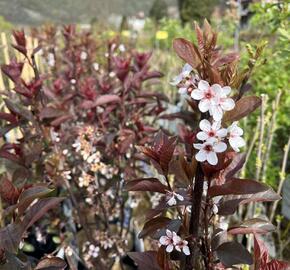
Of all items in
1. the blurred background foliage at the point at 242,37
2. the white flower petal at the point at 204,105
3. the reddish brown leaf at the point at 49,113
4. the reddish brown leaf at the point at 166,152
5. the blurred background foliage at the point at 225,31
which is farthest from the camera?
the blurred background foliage at the point at 225,31

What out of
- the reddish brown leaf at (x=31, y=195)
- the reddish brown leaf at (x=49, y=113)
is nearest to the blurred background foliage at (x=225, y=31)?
the reddish brown leaf at (x=31, y=195)

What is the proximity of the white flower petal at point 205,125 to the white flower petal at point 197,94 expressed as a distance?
0.16 ft

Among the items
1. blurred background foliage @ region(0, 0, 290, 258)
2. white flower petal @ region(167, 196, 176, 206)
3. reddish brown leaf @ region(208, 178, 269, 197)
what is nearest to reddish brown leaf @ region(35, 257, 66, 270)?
white flower petal @ region(167, 196, 176, 206)

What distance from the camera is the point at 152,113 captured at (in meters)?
2.31

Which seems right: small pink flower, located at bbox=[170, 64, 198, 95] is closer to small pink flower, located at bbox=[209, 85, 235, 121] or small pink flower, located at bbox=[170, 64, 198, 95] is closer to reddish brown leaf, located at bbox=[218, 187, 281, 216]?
small pink flower, located at bbox=[209, 85, 235, 121]

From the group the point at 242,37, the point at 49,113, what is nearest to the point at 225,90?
the point at 49,113

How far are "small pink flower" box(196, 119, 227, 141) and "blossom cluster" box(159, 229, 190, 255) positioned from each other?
0.83 feet

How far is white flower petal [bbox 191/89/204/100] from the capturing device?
0.90 m

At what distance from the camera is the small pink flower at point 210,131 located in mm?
910

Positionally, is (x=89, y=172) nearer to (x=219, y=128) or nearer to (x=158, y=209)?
(x=158, y=209)

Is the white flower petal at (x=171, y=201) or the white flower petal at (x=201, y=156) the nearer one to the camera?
the white flower petal at (x=201, y=156)

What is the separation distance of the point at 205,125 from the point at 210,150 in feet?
0.18

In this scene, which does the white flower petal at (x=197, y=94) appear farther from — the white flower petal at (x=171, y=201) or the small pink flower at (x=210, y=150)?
the white flower petal at (x=171, y=201)

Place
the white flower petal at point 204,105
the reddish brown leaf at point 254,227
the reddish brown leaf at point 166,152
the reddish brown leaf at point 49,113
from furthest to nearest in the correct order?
the reddish brown leaf at point 49,113
the reddish brown leaf at point 254,227
the reddish brown leaf at point 166,152
the white flower petal at point 204,105
